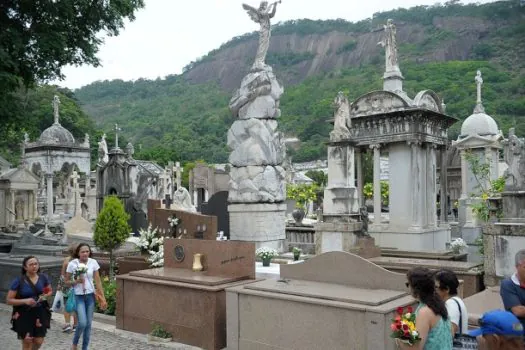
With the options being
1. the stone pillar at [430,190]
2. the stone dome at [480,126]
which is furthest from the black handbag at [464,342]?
the stone dome at [480,126]

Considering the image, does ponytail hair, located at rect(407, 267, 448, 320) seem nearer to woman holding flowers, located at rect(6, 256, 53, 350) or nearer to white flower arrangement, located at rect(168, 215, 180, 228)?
woman holding flowers, located at rect(6, 256, 53, 350)

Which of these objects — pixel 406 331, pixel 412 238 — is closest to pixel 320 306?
pixel 406 331

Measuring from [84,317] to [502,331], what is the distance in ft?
17.3

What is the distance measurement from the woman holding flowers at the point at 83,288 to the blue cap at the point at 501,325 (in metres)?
5.03

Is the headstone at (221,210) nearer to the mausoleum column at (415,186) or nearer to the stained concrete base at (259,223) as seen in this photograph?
the stained concrete base at (259,223)

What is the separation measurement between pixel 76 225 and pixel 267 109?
9830 millimetres

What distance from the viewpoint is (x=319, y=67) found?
149000 millimetres

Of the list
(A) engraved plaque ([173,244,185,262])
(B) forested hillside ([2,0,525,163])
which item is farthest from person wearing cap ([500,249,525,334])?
(B) forested hillside ([2,0,525,163])

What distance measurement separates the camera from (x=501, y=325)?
346 centimetres

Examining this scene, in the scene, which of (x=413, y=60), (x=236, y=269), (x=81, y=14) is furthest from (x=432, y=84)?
(x=236, y=269)

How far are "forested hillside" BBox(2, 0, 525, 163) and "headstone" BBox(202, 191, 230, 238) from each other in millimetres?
44144

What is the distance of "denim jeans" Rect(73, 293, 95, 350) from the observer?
665 cm

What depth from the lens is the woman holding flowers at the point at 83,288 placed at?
6.70 m

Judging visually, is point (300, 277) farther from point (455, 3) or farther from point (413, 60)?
point (455, 3)
